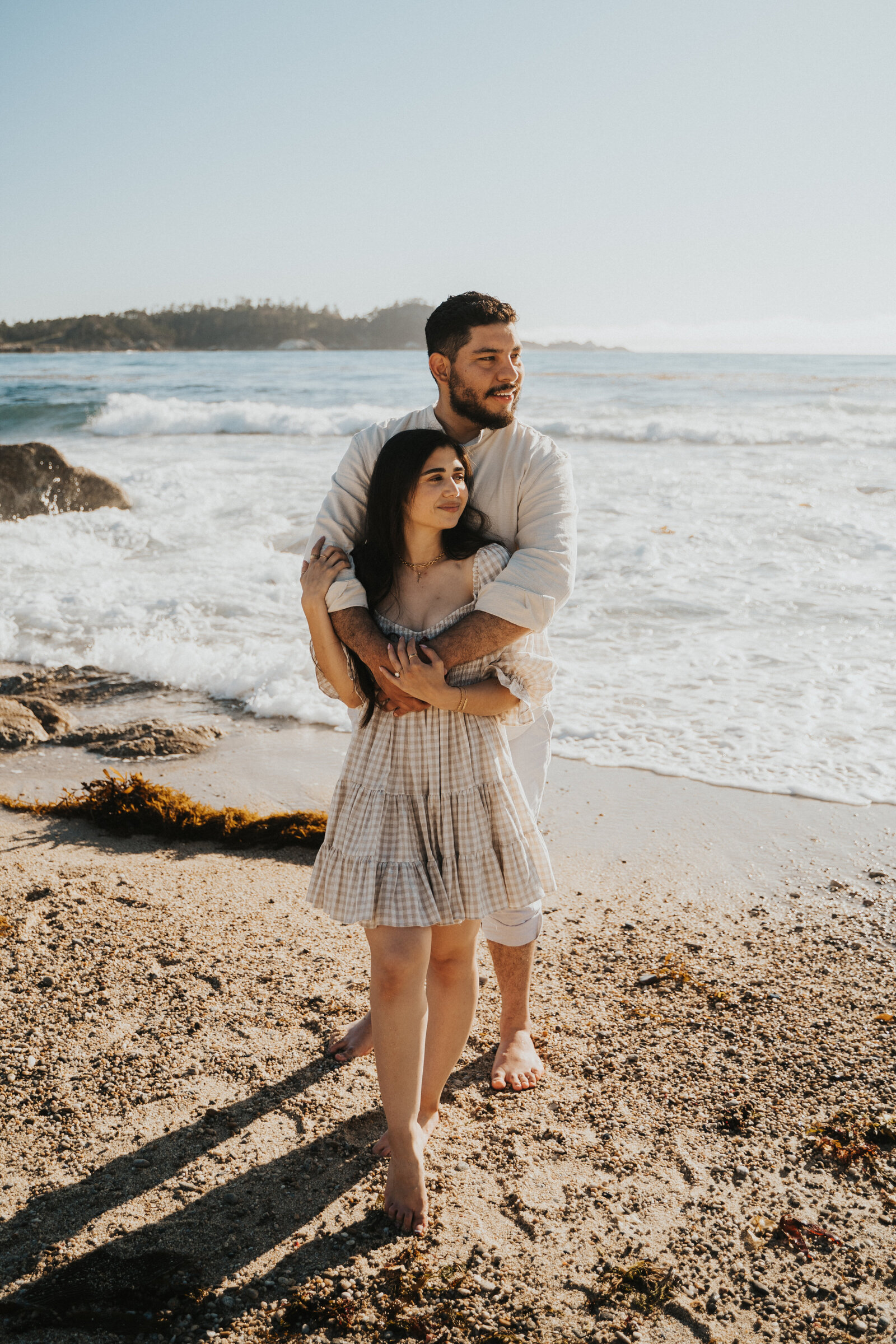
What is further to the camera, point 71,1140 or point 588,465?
point 588,465

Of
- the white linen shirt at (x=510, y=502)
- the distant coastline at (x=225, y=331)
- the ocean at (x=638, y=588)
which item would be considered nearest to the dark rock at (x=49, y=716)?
the ocean at (x=638, y=588)

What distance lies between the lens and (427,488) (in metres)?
2.48

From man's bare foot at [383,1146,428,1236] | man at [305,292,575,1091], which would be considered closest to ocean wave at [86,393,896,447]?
man at [305,292,575,1091]

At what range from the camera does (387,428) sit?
2873 millimetres

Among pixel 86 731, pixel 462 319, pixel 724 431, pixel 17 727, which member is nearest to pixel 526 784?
pixel 462 319

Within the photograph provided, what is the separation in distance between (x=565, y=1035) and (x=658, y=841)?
1.43 meters

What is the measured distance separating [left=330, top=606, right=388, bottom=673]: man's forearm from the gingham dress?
12 cm

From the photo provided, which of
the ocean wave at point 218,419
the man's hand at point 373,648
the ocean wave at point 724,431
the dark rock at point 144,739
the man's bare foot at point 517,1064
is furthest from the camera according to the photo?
the ocean wave at point 218,419

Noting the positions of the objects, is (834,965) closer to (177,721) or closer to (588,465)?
(177,721)

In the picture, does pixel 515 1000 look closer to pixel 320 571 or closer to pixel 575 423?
pixel 320 571

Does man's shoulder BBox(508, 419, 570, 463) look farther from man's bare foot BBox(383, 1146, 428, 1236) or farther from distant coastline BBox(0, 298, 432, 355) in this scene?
distant coastline BBox(0, 298, 432, 355)

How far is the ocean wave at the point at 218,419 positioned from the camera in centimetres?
2173

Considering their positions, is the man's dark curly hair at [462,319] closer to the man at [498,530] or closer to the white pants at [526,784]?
the man at [498,530]

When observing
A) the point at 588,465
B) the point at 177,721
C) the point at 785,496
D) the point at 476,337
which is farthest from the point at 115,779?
the point at 588,465
